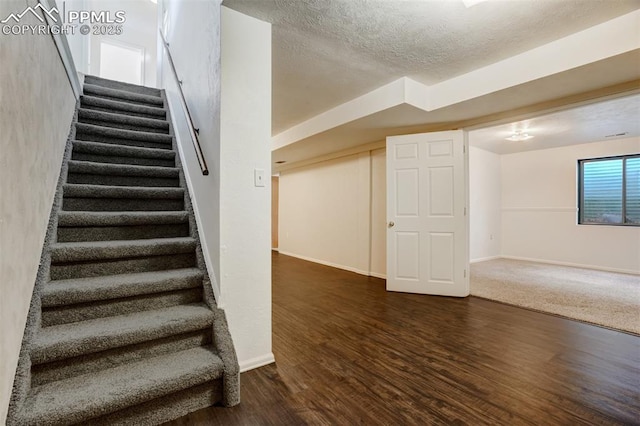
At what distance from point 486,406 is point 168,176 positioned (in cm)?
297

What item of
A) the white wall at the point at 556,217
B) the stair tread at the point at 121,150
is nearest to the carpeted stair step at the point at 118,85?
the stair tread at the point at 121,150

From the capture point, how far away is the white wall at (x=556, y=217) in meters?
5.18

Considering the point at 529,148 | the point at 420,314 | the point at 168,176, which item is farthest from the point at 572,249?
the point at 168,176

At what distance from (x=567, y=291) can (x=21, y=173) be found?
5.37 m

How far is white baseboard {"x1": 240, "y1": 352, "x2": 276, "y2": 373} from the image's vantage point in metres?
1.95

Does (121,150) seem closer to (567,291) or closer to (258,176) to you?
(258,176)

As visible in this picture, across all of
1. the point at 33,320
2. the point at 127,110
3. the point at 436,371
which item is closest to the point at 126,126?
the point at 127,110

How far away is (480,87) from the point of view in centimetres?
282

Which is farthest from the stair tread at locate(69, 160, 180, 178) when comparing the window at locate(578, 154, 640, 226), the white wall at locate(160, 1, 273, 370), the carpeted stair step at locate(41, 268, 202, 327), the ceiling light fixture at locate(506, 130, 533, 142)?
the window at locate(578, 154, 640, 226)

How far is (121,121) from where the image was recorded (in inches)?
123

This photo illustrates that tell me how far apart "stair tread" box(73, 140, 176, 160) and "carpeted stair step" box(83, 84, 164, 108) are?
42.8 inches

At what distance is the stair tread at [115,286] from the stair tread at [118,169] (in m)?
1.06

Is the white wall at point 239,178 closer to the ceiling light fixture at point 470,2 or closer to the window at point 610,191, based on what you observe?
the ceiling light fixture at point 470,2

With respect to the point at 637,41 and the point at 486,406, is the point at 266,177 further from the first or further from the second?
the point at 637,41
